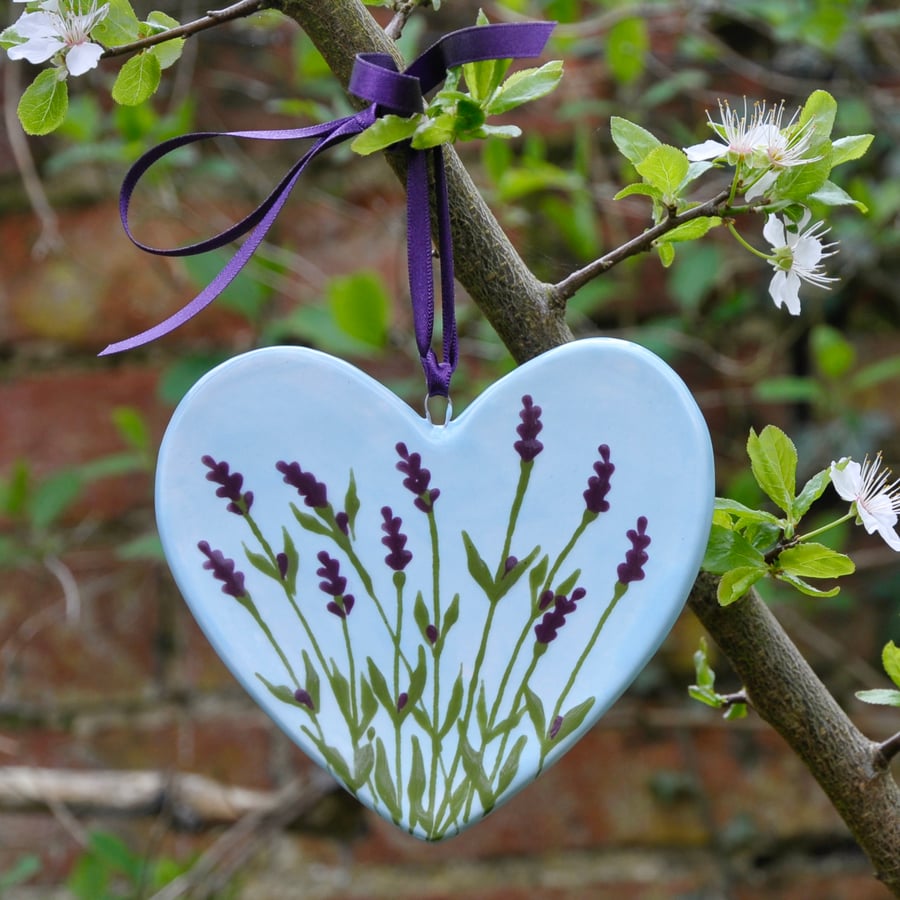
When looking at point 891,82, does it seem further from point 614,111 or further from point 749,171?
point 749,171

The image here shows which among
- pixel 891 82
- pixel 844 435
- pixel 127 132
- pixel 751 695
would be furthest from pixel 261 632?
pixel 891 82

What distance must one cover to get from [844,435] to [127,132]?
0.52 metres

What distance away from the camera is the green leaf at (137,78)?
337 millimetres

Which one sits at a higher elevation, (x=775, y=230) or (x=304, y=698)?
(x=775, y=230)

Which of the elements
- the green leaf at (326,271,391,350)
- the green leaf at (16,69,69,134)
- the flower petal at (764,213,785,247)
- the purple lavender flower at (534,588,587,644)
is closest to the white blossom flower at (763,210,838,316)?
the flower petal at (764,213,785,247)

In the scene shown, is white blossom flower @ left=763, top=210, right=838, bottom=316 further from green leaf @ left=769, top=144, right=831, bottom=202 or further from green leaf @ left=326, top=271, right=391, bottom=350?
green leaf @ left=326, top=271, right=391, bottom=350

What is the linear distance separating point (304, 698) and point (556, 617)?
3.3 inches

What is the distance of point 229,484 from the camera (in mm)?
349

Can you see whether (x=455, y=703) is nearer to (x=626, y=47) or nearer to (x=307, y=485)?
(x=307, y=485)

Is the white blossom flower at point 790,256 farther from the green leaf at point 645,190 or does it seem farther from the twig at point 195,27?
the twig at point 195,27

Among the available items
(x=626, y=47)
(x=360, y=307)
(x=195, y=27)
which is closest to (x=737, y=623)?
(x=195, y=27)

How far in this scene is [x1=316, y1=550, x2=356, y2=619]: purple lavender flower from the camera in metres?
0.35

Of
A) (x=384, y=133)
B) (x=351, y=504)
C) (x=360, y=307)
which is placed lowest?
(x=360, y=307)

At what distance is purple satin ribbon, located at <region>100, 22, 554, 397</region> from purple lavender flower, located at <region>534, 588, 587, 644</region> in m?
0.07
